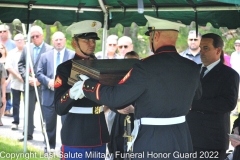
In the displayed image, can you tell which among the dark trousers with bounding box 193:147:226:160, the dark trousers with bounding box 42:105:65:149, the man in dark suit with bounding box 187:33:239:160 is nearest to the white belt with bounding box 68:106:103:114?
the man in dark suit with bounding box 187:33:239:160

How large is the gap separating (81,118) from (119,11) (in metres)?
2.61

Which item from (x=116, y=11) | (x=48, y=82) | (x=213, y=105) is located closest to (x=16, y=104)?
(x=48, y=82)

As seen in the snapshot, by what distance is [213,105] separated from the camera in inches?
207

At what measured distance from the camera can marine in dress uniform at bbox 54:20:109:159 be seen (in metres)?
4.80

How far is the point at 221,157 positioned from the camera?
17.8 feet

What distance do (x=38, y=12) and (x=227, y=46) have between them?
40.8 ft

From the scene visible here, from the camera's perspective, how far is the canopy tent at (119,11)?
20.9 feet

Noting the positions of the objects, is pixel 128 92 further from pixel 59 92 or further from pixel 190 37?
pixel 190 37

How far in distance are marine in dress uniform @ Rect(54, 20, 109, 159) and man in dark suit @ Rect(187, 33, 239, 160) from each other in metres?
0.99

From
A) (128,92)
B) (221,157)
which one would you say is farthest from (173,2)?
(128,92)

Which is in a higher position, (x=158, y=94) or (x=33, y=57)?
(x=33, y=57)

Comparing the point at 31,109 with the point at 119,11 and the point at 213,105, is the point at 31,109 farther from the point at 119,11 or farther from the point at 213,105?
the point at 213,105

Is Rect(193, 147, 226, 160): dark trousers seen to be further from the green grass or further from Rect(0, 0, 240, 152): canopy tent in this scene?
the green grass

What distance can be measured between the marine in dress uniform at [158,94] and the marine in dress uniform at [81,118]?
2.19ft
